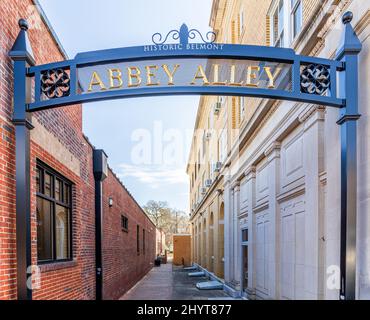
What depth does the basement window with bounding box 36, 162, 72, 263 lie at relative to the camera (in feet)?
20.2

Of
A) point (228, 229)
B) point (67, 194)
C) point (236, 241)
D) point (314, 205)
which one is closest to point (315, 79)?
point (314, 205)

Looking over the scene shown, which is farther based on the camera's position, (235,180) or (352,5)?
(235,180)

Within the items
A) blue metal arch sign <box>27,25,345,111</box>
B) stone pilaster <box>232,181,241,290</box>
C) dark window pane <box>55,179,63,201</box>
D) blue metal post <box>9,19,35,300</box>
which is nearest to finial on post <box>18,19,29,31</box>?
blue metal post <box>9,19,35,300</box>

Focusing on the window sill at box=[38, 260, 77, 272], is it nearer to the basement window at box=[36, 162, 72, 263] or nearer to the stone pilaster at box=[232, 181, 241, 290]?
the basement window at box=[36, 162, 72, 263]

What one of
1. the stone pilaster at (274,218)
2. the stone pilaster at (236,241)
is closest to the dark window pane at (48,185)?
the stone pilaster at (274,218)

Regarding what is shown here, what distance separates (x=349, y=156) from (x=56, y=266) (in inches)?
189

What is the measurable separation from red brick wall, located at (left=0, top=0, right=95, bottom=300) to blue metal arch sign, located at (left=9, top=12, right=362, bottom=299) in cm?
13

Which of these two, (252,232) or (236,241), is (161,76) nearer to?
(252,232)

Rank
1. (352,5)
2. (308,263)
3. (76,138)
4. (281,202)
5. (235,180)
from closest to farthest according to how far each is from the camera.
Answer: (352,5) < (308,263) < (76,138) < (281,202) < (235,180)
